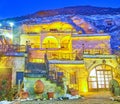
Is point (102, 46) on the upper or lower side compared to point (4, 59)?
upper

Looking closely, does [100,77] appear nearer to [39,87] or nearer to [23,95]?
[39,87]

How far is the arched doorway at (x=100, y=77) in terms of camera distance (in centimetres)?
2494

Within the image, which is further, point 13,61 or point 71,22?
point 71,22

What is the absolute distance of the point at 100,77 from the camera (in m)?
25.2

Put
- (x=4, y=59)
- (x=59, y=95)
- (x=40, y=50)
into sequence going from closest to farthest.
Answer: (x=59, y=95), (x=4, y=59), (x=40, y=50)

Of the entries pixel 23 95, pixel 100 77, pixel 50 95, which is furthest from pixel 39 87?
pixel 100 77

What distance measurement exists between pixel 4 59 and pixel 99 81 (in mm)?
11041

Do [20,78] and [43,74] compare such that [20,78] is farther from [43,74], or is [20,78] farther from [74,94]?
[74,94]

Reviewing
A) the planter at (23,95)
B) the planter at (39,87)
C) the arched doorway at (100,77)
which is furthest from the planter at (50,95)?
the arched doorway at (100,77)

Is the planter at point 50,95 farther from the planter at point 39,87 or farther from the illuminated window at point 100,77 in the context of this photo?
the illuminated window at point 100,77

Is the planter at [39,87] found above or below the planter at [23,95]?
above

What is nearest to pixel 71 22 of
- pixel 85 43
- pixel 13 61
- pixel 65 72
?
pixel 85 43

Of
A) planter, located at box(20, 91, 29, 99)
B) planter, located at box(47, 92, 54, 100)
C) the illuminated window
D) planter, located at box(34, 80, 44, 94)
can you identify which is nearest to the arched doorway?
the illuminated window

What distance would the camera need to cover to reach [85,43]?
31.3 meters
